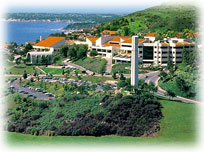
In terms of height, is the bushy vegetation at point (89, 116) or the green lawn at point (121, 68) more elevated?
the green lawn at point (121, 68)

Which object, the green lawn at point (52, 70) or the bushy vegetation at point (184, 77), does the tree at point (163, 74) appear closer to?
the bushy vegetation at point (184, 77)

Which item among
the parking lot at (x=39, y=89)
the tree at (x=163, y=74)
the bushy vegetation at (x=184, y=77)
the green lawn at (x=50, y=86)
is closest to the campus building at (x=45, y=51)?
the parking lot at (x=39, y=89)

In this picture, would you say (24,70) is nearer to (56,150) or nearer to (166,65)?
(166,65)

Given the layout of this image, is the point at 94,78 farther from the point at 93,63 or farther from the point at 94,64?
the point at 93,63

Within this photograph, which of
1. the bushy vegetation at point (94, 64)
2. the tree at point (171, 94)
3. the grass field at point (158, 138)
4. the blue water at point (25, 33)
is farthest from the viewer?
the blue water at point (25, 33)

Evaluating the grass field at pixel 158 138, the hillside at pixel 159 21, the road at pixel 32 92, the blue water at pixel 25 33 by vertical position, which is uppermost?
the hillside at pixel 159 21

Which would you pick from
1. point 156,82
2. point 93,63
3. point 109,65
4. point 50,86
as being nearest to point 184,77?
point 156,82

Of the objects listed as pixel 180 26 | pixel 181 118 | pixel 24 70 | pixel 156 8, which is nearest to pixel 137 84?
pixel 181 118
